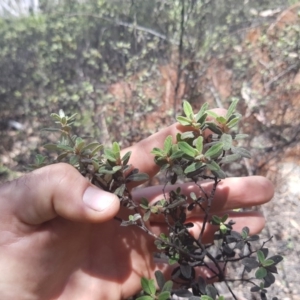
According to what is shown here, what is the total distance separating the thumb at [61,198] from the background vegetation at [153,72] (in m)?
1.90

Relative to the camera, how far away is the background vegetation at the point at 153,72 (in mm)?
3225

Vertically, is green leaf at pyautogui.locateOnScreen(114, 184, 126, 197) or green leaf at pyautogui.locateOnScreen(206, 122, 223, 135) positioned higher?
green leaf at pyautogui.locateOnScreen(206, 122, 223, 135)

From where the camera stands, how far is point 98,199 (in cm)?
117

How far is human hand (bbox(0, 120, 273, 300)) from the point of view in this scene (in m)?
1.20

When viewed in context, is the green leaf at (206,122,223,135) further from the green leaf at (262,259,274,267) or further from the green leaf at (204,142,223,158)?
the green leaf at (262,259,274,267)

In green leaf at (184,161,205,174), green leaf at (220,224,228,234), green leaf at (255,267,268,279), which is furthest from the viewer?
green leaf at (220,224,228,234)

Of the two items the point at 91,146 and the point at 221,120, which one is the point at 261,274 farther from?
the point at 91,146

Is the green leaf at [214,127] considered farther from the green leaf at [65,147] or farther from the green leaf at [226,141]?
the green leaf at [65,147]

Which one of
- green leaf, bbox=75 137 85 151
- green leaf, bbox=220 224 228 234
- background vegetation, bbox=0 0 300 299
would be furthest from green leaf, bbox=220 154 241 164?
background vegetation, bbox=0 0 300 299

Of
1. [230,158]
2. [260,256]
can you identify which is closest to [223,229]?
[260,256]

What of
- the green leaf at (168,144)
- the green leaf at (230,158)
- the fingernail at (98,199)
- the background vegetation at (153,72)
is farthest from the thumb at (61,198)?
the background vegetation at (153,72)

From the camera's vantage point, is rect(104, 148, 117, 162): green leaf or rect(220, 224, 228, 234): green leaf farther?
rect(220, 224, 228, 234): green leaf

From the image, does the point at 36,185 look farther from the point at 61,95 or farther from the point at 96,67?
the point at 96,67

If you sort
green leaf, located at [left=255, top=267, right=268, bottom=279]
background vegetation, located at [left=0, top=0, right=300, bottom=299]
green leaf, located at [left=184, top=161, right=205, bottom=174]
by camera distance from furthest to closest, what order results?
1. background vegetation, located at [left=0, top=0, right=300, bottom=299]
2. green leaf, located at [left=255, top=267, right=268, bottom=279]
3. green leaf, located at [left=184, top=161, right=205, bottom=174]
